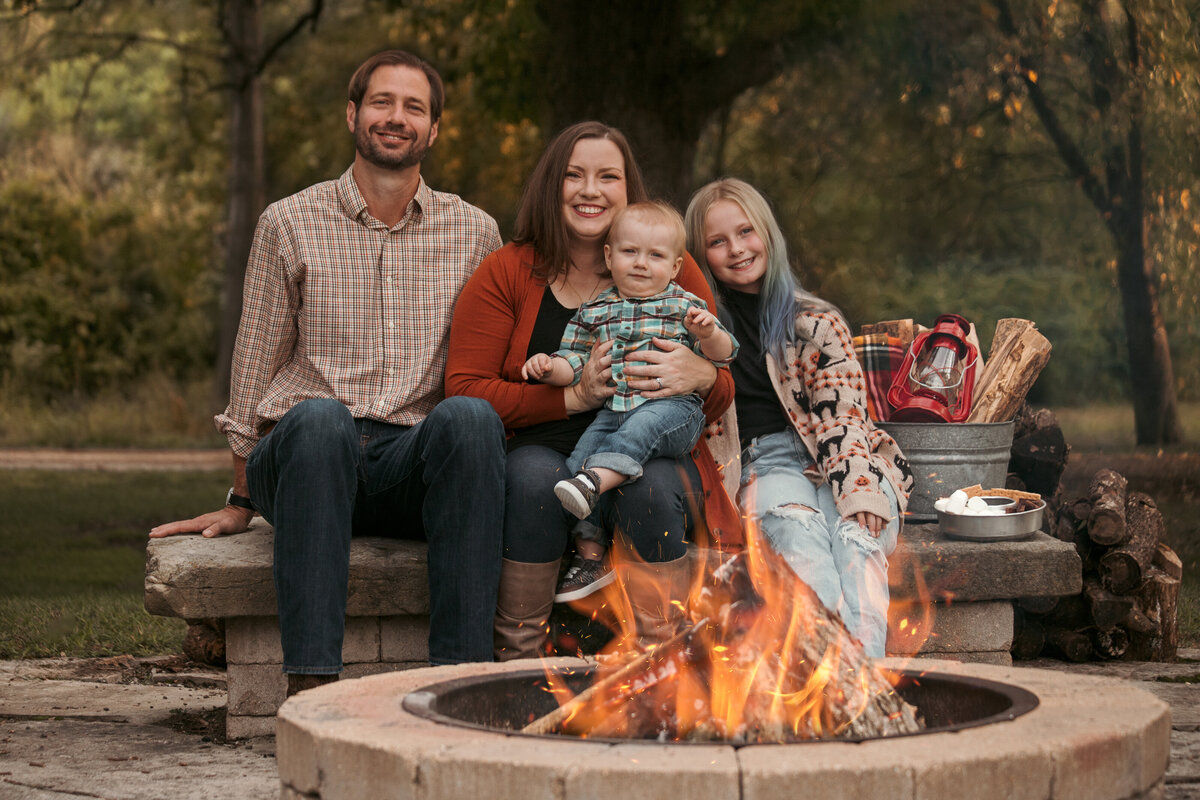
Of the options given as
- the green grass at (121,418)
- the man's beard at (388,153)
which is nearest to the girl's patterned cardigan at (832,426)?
the man's beard at (388,153)

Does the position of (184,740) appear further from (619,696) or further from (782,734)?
(782,734)

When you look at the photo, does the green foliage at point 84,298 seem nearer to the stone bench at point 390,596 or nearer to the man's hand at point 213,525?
the man's hand at point 213,525

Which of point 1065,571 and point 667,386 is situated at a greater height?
point 667,386

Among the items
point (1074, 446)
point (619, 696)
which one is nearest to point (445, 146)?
point (1074, 446)

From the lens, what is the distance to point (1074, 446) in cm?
965

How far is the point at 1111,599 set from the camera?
15.6 feet

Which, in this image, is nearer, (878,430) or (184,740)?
(184,740)

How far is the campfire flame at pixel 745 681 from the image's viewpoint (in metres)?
2.31

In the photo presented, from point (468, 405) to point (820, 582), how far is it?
108cm

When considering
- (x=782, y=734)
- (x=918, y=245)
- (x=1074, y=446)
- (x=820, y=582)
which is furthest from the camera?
(x=918, y=245)

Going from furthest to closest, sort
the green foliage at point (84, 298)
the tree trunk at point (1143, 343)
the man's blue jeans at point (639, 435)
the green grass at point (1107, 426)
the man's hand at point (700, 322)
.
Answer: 1. the green foliage at point (84, 298)
2. the tree trunk at point (1143, 343)
3. the green grass at point (1107, 426)
4. the man's hand at point (700, 322)
5. the man's blue jeans at point (639, 435)

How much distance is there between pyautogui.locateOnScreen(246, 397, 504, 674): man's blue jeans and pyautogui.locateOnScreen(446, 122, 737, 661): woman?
12cm

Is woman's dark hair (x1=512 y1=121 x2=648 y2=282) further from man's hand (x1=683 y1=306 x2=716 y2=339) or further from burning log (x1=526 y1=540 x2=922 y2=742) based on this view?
burning log (x1=526 y1=540 x2=922 y2=742)

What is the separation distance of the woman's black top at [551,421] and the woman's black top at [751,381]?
0.57 meters
